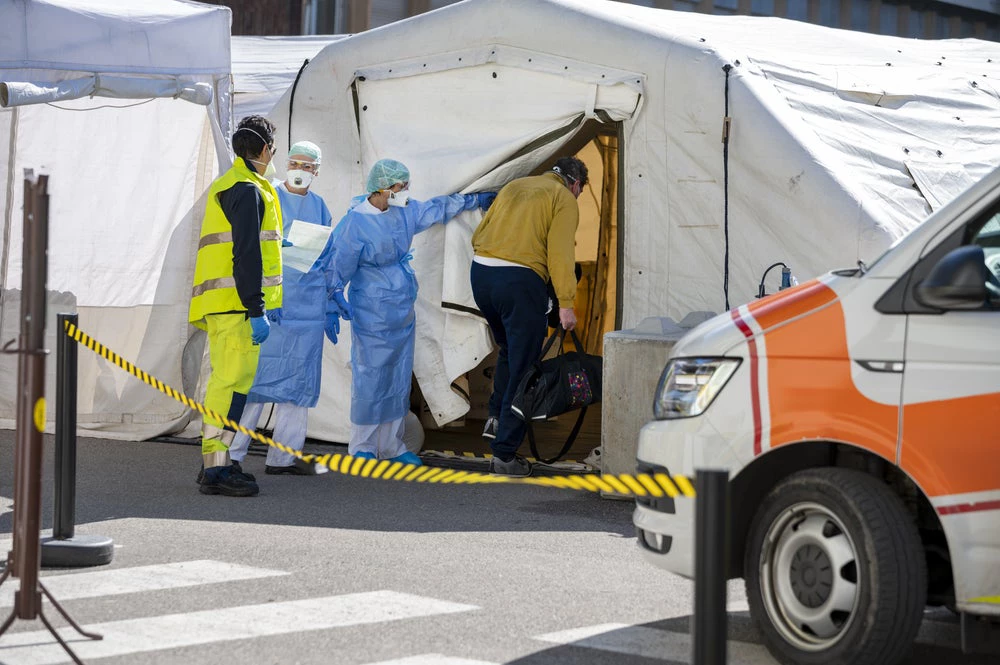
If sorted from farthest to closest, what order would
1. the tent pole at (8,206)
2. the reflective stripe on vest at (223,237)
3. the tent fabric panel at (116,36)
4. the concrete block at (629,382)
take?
1. the tent pole at (8,206)
2. the tent fabric panel at (116,36)
3. the concrete block at (629,382)
4. the reflective stripe on vest at (223,237)

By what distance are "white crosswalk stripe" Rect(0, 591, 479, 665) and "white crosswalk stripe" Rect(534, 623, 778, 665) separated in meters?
0.54

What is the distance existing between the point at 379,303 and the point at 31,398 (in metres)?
5.06

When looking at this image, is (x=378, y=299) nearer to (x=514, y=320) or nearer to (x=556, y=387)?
(x=514, y=320)

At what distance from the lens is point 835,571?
465cm

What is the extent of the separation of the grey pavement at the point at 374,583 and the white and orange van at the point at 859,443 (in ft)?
1.46

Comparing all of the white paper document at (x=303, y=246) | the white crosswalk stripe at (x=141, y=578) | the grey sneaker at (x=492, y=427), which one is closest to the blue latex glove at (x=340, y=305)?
the white paper document at (x=303, y=246)

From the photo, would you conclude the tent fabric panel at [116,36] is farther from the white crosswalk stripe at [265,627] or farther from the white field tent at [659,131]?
the white crosswalk stripe at [265,627]

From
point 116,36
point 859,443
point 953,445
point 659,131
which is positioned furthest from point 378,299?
point 953,445

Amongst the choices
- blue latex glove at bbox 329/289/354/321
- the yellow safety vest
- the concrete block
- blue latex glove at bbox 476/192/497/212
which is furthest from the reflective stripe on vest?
blue latex glove at bbox 476/192/497/212

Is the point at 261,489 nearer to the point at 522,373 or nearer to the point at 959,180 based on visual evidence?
the point at 522,373

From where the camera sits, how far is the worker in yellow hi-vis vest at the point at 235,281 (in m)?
8.28

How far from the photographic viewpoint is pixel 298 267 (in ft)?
31.6

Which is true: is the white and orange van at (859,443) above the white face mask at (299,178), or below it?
below

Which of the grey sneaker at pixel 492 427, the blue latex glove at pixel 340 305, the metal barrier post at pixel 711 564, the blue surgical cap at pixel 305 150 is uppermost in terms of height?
the blue surgical cap at pixel 305 150
